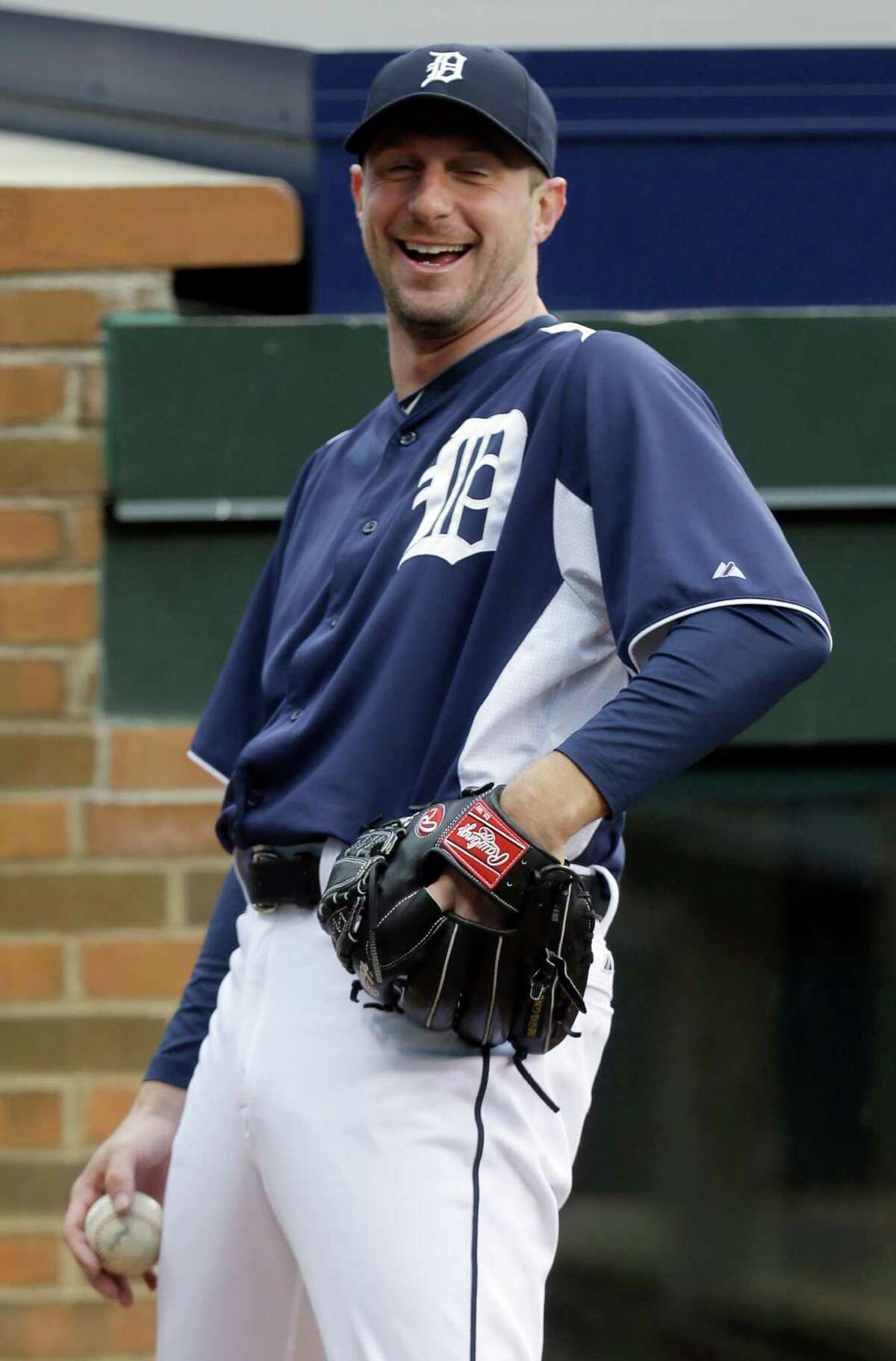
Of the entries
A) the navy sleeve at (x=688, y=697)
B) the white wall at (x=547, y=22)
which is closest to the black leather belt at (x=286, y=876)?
the navy sleeve at (x=688, y=697)

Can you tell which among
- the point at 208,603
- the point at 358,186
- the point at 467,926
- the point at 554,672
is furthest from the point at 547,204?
the point at 208,603

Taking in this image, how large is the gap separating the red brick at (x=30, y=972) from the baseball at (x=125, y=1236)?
3.80ft

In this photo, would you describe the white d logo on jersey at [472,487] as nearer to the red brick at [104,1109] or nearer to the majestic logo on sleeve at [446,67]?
the majestic logo on sleeve at [446,67]

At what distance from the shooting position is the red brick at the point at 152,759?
3639 millimetres

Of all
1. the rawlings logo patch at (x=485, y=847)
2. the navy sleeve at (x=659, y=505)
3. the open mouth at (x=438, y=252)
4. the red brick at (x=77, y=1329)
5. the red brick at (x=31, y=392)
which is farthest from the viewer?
the red brick at (x=31, y=392)

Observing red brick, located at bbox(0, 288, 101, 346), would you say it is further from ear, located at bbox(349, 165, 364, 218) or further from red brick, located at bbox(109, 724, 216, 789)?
ear, located at bbox(349, 165, 364, 218)

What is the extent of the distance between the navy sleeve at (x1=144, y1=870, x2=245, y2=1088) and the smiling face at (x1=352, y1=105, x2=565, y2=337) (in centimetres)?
87

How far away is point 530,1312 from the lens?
2.06 meters

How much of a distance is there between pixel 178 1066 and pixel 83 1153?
3.42 ft

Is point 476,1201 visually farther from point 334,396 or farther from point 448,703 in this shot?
point 334,396

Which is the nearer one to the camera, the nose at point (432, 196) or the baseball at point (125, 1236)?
the nose at point (432, 196)

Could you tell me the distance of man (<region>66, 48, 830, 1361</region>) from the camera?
1992 millimetres

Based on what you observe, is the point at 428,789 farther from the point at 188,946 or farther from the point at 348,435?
the point at 188,946

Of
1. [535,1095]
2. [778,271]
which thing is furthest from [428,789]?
[778,271]
